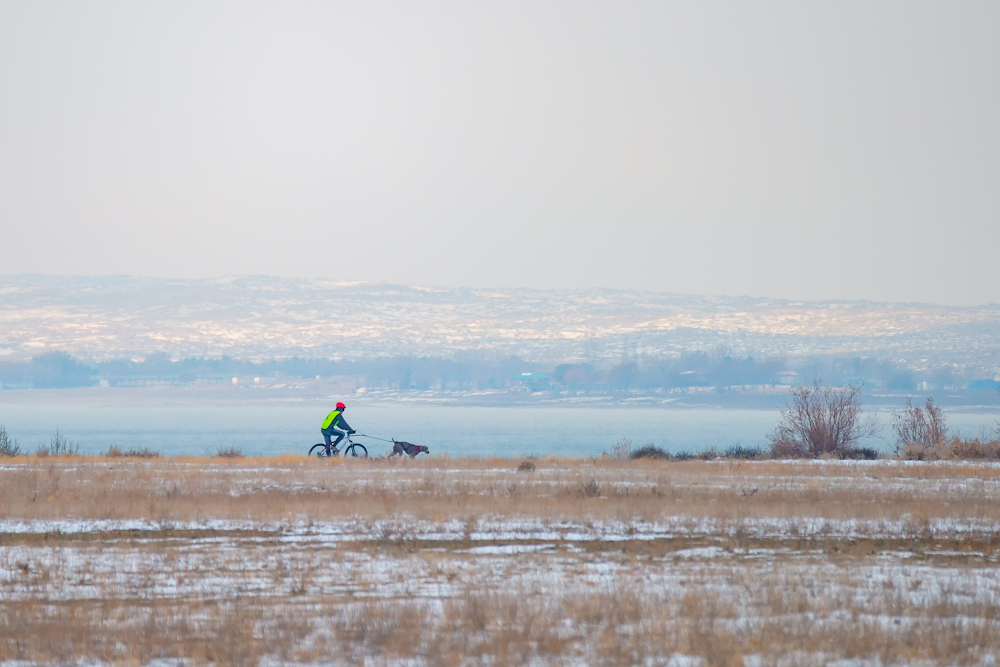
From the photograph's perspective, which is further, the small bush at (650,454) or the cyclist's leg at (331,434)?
the small bush at (650,454)

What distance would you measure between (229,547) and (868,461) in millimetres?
24551

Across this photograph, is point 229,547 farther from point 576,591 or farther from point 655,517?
point 655,517

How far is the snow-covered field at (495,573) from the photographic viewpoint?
30.0ft

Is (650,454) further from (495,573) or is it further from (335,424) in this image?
(495,573)

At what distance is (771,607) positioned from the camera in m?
10.5

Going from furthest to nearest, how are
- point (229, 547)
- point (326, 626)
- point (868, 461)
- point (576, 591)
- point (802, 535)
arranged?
point (868, 461) → point (802, 535) → point (229, 547) → point (576, 591) → point (326, 626)

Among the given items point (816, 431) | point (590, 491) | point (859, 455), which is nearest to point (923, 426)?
point (816, 431)

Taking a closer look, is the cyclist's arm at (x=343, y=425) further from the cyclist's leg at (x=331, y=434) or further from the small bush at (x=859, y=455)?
the small bush at (x=859, y=455)

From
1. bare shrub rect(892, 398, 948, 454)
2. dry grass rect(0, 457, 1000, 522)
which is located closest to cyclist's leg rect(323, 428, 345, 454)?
dry grass rect(0, 457, 1000, 522)

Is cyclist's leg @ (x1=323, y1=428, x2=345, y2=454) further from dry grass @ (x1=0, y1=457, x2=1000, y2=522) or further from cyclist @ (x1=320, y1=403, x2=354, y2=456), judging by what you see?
dry grass @ (x1=0, y1=457, x2=1000, y2=522)

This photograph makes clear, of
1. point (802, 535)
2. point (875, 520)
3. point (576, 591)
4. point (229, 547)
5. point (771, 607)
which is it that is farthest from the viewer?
point (875, 520)

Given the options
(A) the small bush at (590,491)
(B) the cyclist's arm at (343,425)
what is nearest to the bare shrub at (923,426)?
(B) the cyclist's arm at (343,425)

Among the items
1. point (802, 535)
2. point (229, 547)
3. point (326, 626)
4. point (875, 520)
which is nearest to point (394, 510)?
point (229, 547)

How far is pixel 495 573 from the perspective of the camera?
41.8ft
